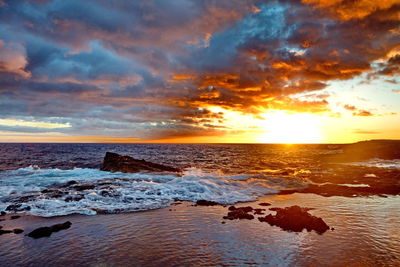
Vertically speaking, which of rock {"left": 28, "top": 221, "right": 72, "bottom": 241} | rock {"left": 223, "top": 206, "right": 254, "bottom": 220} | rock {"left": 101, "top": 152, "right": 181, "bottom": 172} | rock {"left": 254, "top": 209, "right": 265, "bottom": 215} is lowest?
rock {"left": 254, "top": 209, "right": 265, "bottom": 215}

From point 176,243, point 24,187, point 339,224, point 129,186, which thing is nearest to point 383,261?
point 339,224

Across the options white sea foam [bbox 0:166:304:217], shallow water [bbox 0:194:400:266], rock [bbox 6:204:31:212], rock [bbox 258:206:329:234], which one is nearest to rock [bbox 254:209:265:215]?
rock [bbox 258:206:329:234]

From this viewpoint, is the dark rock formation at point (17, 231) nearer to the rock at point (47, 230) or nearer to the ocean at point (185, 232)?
the ocean at point (185, 232)

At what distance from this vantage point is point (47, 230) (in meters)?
12.7

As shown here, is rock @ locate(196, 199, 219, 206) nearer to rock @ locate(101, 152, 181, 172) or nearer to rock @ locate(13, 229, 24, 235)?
rock @ locate(13, 229, 24, 235)

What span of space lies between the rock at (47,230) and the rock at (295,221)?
11433 millimetres

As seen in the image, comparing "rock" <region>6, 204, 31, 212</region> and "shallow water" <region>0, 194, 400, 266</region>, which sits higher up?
"shallow water" <region>0, 194, 400, 266</region>

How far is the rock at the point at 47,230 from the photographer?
12.2 meters

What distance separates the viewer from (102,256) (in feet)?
33.0

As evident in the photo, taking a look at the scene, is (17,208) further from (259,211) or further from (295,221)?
(295,221)

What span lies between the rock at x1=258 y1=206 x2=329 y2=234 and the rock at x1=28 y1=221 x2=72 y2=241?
11433 millimetres

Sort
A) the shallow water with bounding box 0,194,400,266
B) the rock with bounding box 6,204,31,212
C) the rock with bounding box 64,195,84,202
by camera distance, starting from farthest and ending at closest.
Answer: the rock with bounding box 64,195,84,202, the rock with bounding box 6,204,31,212, the shallow water with bounding box 0,194,400,266

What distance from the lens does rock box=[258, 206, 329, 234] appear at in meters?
13.5

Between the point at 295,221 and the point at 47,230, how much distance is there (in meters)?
13.6
